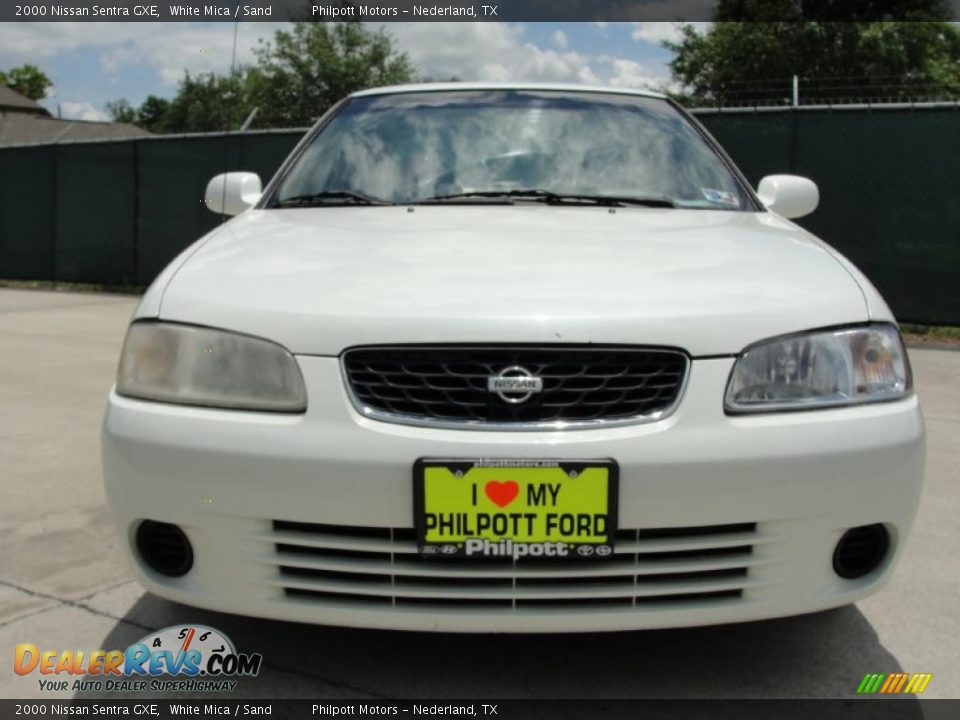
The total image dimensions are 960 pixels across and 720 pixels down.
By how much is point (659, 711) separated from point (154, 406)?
4.13 feet

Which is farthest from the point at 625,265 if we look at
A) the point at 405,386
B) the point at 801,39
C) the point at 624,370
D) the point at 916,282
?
the point at 801,39

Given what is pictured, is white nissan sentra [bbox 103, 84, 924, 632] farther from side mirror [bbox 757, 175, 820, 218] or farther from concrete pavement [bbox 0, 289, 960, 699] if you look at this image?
side mirror [bbox 757, 175, 820, 218]

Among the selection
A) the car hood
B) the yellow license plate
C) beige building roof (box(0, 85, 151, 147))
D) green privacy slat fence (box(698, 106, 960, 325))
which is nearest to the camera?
the yellow license plate

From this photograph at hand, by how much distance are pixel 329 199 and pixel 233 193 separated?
24.9 inches

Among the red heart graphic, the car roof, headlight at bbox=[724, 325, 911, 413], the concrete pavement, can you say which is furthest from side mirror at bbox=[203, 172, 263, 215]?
headlight at bbox=[724, 325, 911, 413]

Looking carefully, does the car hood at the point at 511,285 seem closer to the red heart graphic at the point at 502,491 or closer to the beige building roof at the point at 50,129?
A: the red heart graphic at the point at 502,491

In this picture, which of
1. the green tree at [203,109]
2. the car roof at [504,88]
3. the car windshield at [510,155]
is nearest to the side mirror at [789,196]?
the car windshield at [510,155]

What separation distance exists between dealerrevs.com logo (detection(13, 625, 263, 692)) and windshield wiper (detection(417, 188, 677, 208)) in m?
1.38

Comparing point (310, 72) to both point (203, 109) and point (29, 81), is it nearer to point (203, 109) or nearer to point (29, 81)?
point (203, 109)

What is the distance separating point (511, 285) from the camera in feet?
6.95

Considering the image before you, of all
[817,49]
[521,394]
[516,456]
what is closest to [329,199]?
[521,394]

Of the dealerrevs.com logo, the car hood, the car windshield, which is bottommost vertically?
the dealerrevs.com logo

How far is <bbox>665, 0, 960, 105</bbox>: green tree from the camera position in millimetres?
34875

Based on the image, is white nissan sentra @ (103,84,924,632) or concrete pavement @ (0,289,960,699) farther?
concrete pavement @ (0,289,960,699)
